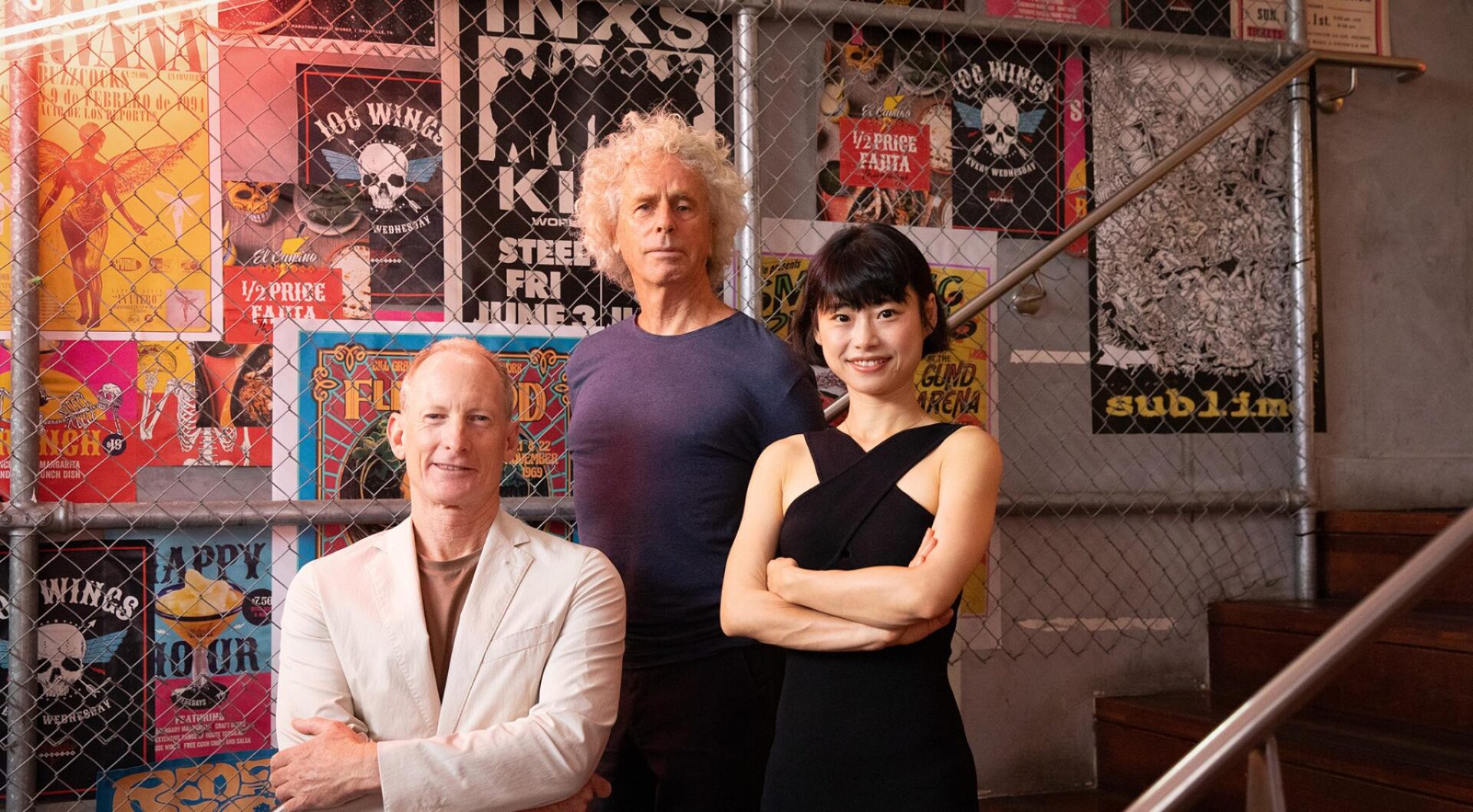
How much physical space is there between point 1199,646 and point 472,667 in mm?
2210

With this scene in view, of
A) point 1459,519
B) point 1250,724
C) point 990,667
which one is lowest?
point 990,667

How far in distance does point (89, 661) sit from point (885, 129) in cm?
209

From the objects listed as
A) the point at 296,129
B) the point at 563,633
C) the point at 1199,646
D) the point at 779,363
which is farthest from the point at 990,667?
the point at 296,129

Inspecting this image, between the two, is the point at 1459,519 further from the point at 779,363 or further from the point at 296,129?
the point at 296,129

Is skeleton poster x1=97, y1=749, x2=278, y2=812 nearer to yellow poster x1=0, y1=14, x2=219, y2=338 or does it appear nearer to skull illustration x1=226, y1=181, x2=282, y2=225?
yellow poster x1=0, y1=14, x2=219, y2=338

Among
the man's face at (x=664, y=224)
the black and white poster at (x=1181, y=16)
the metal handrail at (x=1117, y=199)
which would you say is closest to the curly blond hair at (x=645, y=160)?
the man's face at (x=664, y=224)

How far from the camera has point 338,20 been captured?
232cm

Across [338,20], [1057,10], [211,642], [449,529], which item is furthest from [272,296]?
[1057,10]

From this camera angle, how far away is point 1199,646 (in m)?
2.93

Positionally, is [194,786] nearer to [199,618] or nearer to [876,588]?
[199,618]

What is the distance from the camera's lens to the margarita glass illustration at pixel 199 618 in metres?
2.20

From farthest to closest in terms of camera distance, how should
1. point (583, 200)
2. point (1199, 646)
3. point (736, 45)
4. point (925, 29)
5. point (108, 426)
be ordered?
point (1199, 646) < point (925, 29) < point (736, 45) < point (108, 426) < point (583, 200)

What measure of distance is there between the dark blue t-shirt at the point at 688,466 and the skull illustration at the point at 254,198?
1.03 meters

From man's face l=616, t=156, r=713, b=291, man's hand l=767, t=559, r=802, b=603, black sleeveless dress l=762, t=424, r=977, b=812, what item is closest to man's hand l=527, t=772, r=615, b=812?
black sleeveless dress l=762, t=424, r=977, b=812
